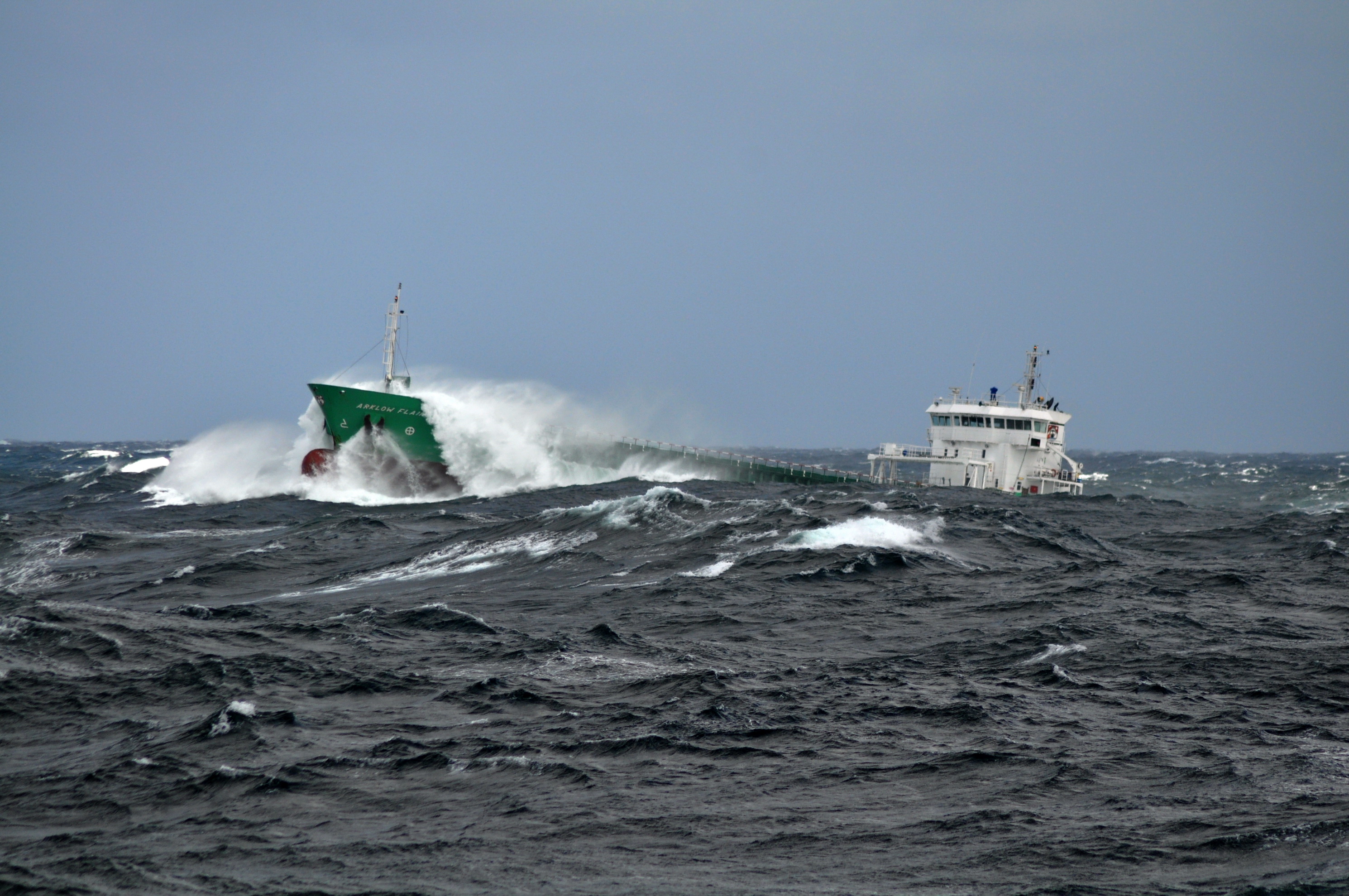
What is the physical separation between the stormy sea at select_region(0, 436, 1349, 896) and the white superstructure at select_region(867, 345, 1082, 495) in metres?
27.5

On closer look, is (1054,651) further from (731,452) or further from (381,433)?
(731,452)

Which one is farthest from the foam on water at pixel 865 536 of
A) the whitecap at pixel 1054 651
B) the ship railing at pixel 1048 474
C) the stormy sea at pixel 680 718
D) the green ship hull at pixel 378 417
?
the ship railing at pixel 1048 474

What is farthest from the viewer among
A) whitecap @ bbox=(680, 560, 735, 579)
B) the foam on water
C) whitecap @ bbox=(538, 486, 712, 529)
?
whitecap @ bbox=(538, 486, 712, 529)

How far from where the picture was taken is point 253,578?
91.9ft

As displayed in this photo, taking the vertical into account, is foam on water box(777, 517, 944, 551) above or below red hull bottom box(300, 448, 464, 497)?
above

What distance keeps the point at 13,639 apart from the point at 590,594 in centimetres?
1096

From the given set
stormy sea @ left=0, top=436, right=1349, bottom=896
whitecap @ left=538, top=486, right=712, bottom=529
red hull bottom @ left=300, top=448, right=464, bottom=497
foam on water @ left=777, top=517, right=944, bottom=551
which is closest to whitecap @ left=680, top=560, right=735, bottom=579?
stormy sea @ left=0, top=436, right=1349, bottom=896

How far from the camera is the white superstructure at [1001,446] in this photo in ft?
194

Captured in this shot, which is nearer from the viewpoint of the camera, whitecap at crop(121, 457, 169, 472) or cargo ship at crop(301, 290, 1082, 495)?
cargo ship at crop(301, 290, 1082, 495)

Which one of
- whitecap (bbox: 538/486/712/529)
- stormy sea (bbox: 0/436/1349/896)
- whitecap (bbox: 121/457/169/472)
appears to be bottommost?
whitecap (bbox: 121/457/169/472)

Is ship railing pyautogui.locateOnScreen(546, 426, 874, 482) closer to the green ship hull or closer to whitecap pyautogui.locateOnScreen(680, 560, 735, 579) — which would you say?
the green ship hull

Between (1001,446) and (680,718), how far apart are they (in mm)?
48173

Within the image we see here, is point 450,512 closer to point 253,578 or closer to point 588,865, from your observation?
point 253,578

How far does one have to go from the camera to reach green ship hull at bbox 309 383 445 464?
165ft
